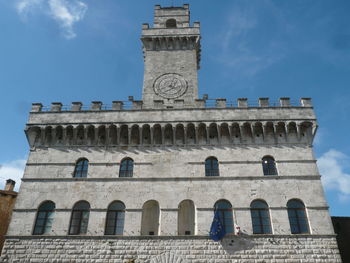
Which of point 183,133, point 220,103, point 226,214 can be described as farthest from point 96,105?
point 226,214

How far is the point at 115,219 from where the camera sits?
17.5 metres

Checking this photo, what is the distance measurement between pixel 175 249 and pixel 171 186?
11.2 ft

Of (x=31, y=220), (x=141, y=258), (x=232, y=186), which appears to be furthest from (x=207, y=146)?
(x=31, y=220)

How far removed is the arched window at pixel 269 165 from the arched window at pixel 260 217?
1.97m

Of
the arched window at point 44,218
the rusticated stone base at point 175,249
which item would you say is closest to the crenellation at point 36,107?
the arched window at point 44,218

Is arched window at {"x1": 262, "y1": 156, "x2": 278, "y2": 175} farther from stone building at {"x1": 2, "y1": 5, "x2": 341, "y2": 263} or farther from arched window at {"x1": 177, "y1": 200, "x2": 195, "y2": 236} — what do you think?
arched window at {"x1": 177, "y1": 200, "x2": 195, "y2": 236}

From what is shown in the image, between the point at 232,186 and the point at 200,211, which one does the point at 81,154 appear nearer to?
the point at 200,211

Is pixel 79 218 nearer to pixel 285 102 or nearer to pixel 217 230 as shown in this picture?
pixel 217 230

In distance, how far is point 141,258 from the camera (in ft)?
52.8

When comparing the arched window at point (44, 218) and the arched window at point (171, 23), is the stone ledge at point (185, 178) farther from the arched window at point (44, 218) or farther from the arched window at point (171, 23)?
the arched window at point (171, 23)

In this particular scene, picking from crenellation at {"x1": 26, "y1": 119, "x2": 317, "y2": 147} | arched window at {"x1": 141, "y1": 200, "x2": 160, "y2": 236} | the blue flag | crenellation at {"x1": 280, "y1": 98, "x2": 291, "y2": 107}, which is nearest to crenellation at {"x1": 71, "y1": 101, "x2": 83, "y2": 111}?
crenellation at {"x1": 26, "y1": 119, "x2": 317, "y2": 147}

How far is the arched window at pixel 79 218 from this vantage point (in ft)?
56.3

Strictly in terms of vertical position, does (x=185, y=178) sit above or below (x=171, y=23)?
below

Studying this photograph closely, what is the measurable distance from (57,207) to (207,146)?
9.20 meters
